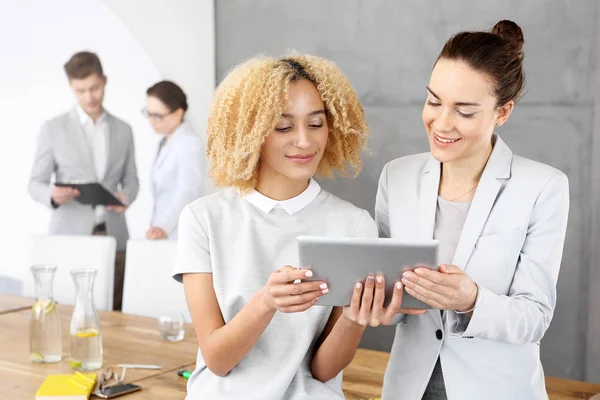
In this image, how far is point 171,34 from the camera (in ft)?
15.7

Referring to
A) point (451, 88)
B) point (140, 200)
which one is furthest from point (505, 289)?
point (140, 200)

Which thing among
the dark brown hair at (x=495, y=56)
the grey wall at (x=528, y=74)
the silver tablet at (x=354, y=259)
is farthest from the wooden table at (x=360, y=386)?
the grey wall at (x=528, y=74)

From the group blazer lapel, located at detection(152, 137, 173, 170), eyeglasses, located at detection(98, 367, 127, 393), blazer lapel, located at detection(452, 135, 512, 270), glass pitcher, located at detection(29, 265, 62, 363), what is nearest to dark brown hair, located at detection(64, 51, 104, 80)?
blazer lapel, located at detection(152, 137, 173, 170)

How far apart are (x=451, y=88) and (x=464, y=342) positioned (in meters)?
0.57

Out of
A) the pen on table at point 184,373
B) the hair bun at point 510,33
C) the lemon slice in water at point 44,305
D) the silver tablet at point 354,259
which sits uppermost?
the hair bun at point 510,33

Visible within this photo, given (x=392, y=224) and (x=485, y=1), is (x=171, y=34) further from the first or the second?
(x=392, y=224)

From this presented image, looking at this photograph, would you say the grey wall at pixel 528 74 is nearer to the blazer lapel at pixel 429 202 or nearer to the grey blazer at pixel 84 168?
the grey blazer at pixel 84 168

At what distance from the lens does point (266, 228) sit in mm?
1691

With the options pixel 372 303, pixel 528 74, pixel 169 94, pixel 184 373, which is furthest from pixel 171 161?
pixel 372 303

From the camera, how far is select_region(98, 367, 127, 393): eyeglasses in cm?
205

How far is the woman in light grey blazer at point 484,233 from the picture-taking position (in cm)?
166

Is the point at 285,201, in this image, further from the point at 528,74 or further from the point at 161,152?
the point at 161,152

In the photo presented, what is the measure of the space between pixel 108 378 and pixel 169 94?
9.51 feet

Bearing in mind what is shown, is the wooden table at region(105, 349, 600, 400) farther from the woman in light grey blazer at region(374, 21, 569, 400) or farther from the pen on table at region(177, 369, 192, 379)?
the woman in light grey blazer at region(374, 21, 569, 400)
